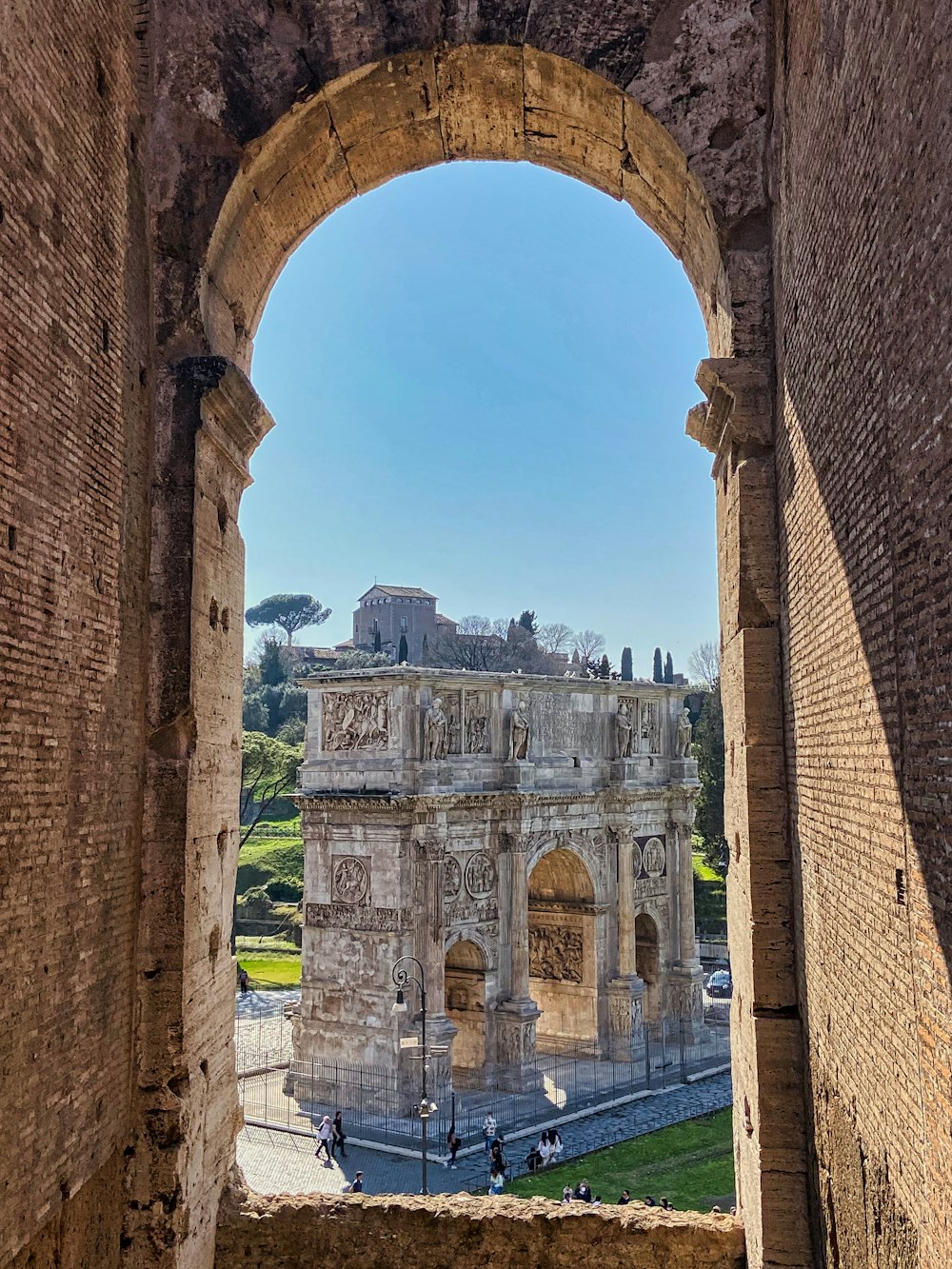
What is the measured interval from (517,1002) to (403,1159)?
4.75 m

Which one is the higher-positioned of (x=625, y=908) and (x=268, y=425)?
(x=268, y=425)

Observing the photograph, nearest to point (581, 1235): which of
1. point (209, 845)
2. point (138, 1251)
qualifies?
point (138, 1251)

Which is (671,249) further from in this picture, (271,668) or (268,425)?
(271,668)

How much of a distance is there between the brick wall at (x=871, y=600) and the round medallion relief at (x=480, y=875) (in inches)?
682

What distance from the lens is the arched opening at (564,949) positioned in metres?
25.3

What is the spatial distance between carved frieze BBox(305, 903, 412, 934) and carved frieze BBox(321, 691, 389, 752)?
3.18 m

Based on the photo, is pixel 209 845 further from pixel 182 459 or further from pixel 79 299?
pixel 79 299

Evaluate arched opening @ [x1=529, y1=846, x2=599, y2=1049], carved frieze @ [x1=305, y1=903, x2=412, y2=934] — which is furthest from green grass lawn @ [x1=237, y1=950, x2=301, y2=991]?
carved frieze @ [x1=305, y1=903, x2=412, y2=934]

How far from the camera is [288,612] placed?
84562 millimetres

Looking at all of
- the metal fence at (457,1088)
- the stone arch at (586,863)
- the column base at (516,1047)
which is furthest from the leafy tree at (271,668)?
the column base at (516,1047)

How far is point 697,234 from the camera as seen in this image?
6.72m

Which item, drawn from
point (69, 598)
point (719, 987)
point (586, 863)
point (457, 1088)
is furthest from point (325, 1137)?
point (719, 987)

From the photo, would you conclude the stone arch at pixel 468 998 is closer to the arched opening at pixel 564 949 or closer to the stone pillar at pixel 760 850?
the arched opening at pixel 564 949

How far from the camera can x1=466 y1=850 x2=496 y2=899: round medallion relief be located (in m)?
22.4
